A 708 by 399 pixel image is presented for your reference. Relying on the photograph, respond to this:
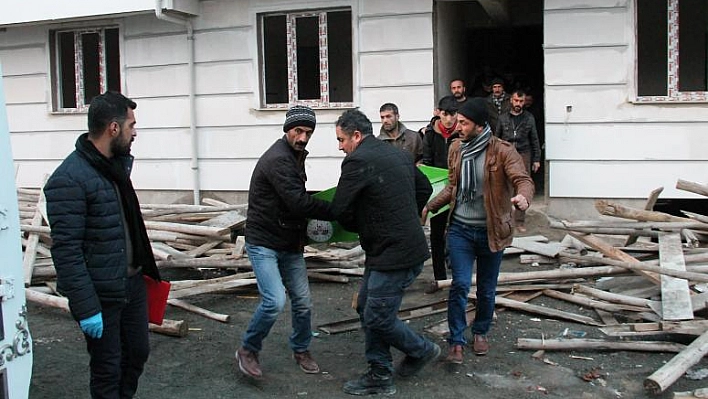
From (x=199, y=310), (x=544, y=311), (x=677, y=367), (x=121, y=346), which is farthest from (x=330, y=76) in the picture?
(x=121, y=346)

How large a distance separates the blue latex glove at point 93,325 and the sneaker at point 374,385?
1941 millimetres

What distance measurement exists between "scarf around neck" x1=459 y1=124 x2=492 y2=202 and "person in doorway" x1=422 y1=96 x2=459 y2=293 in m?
1.58

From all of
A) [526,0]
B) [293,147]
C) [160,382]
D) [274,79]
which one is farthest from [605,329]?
[526,0]

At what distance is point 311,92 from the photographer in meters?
12.3

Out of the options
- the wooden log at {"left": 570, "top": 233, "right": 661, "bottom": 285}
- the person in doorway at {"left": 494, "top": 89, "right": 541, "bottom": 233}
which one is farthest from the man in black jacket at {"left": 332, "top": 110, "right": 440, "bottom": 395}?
the person in doorway at {"left": 494, "top": 89, "right": 541, "bottom": 233}

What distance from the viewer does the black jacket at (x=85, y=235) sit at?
412cm

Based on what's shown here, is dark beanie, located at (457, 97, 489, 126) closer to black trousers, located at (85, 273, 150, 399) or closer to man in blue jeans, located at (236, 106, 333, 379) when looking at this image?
man in blue jeans, located at (236, 106, 333, 379)

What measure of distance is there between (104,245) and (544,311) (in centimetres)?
418

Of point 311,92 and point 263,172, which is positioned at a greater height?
point 311,92

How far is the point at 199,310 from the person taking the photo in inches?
293

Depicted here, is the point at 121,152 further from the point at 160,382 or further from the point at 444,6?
the point at 444,6

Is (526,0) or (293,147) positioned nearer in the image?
(293,147)

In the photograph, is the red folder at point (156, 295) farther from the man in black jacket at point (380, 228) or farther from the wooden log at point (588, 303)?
the wooden log at point (588, 303)

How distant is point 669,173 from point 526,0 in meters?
5.14
